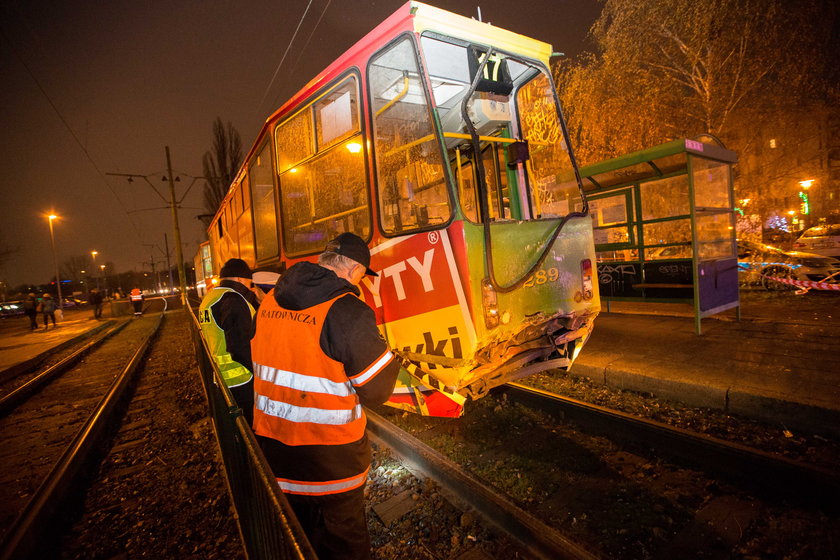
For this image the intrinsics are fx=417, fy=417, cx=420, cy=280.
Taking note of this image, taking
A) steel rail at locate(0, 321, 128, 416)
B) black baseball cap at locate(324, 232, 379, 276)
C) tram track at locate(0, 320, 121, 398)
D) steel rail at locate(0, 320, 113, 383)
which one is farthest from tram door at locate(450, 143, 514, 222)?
steel rail at locate(0, 320, 113, 383)

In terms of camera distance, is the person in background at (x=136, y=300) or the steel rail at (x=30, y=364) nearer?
the steel rail at (x=30, y=364)

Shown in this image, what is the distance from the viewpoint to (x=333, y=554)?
2029 mm

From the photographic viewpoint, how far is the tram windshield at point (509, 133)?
11.7ft

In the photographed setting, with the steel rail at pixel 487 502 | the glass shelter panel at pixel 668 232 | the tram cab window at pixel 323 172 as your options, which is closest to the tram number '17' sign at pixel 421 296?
the tram cab window at pixel 323 172

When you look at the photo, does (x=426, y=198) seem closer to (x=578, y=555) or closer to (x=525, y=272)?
(x=525, y=272)

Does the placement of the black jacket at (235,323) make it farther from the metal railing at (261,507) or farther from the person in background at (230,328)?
the metal railing at (261,507)

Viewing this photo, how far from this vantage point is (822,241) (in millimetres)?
12070

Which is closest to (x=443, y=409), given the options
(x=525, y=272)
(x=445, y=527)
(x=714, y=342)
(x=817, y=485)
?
(x=445, y=527)

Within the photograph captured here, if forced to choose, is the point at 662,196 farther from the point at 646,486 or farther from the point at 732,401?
the point at 646,486

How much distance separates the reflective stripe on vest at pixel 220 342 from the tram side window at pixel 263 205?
5.37 ft

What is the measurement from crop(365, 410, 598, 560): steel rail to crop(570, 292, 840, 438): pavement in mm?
2835

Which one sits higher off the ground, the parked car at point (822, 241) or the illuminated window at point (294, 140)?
the illuminated window at point (294, 140)

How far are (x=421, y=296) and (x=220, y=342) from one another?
1.56m

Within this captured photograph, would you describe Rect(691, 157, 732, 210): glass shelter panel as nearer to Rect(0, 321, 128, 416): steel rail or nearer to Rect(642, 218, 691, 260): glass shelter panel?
Rect(642, 218, 691, 260): glass shelter panel
